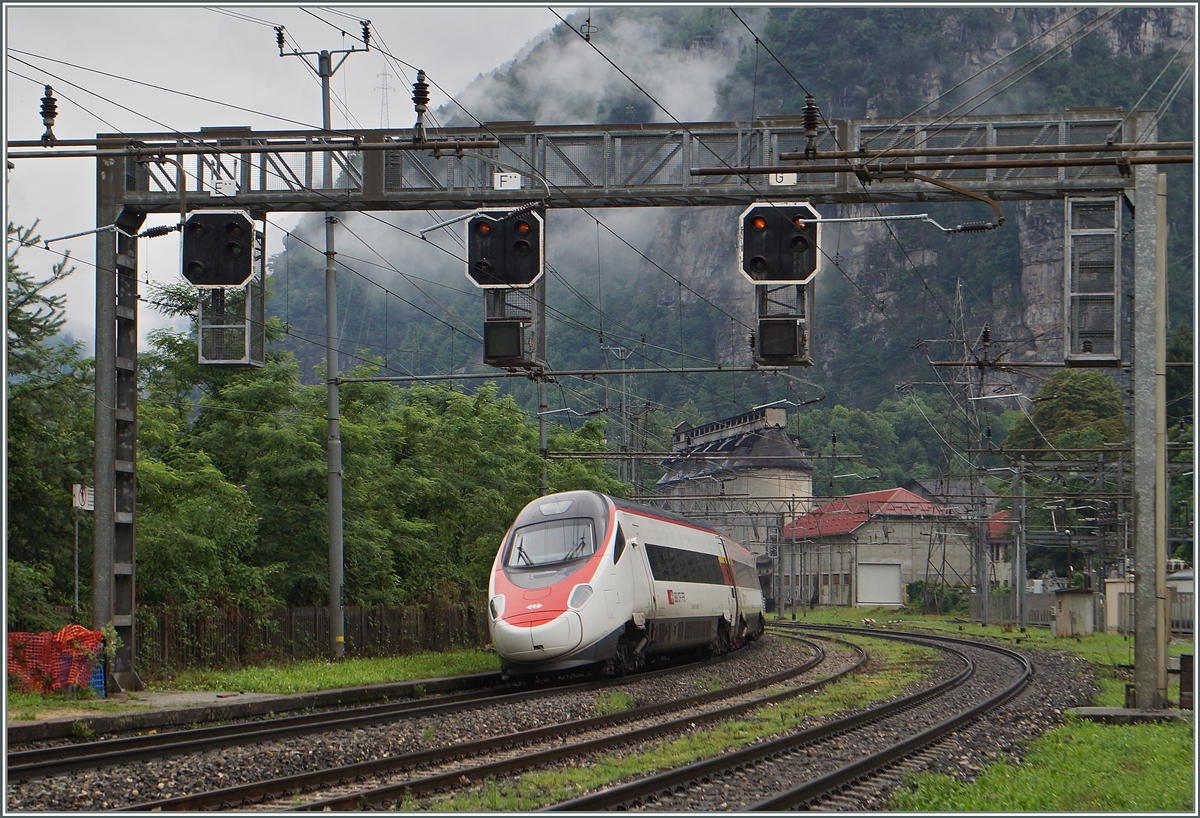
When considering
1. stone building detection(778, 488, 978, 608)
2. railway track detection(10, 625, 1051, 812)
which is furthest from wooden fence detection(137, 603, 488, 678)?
stone building detection(778, 488, 978, 608)

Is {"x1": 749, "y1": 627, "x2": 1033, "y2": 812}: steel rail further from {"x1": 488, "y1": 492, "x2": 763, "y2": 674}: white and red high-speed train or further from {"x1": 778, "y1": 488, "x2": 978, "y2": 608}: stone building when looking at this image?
{"x1": 778, "y1": 488, "x2": 978, "y2": 608}: stone building

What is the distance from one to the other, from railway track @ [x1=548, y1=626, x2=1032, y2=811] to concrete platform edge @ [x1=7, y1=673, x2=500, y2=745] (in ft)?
Result: 25.4

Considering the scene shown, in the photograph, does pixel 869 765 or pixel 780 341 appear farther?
pixel 780 341

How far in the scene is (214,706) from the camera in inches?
711

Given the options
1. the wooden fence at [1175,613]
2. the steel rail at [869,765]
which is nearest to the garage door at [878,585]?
the wooden fence at [1175,613]

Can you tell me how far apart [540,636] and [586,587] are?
45.8 inches

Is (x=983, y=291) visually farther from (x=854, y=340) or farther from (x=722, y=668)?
(x=722, y=668)

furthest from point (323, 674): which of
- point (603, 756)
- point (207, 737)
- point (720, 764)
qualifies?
point (720, 764)

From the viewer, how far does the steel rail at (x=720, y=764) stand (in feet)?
35.6

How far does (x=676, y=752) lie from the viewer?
47.6 ft

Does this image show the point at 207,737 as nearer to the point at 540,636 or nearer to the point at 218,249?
the point at 218,249

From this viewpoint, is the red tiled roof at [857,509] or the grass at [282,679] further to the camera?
the red tiled roof at [857,509]

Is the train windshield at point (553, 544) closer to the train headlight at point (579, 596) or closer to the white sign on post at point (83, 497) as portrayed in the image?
the train headlight at point (579, 596)

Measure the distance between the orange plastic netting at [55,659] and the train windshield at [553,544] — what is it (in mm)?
7218
